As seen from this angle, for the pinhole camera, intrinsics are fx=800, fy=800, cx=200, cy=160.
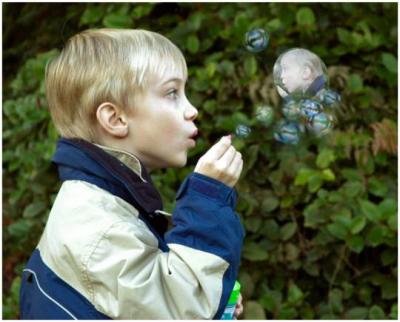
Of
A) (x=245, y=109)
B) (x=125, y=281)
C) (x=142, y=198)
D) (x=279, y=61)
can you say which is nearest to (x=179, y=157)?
(x=142, y=198)

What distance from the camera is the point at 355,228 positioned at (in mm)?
3348

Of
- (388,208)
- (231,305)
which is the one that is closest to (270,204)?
(388,208)

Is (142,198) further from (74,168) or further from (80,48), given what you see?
(80,48)

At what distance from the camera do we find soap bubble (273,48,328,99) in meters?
2.40

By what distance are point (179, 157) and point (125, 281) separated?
0.43 metres

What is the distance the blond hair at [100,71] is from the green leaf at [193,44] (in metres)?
1.65

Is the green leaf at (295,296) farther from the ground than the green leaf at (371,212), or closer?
closer

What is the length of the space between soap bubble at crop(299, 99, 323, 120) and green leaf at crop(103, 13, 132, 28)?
5.10 feet

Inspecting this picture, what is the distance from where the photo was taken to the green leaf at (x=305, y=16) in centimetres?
362

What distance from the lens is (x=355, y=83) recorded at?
11.8 feet

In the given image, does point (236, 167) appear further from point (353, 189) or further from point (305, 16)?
point (305, 16)

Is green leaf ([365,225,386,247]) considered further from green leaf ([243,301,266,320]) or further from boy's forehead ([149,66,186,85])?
boy's forehead ([149,66,186,85])

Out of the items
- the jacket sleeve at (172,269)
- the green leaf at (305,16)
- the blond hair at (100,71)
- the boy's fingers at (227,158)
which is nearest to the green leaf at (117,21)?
the green leaf at (305,16)

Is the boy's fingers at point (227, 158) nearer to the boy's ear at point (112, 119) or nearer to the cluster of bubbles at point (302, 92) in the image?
the boy's ear at point (112, 119)
